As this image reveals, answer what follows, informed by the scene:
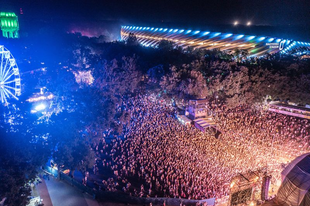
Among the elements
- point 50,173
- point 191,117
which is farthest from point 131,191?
point 191,117

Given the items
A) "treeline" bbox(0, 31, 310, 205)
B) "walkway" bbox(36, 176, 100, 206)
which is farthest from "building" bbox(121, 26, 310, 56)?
"walkway" bbox(36, 176, 100, 206)

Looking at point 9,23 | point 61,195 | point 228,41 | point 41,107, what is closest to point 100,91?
point 61,195

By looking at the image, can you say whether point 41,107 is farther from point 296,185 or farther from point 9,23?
point 9,23

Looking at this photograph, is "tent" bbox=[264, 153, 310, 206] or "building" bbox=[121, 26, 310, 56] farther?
"building" bbox=[121, 26, 310, 56]

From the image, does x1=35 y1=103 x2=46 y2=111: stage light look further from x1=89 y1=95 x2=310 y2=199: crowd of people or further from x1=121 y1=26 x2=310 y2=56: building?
x1=121 y1=26 x2=310 y2=56: building

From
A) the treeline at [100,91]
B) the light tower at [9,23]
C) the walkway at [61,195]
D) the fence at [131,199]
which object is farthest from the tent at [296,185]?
the light tower at [9,23]
